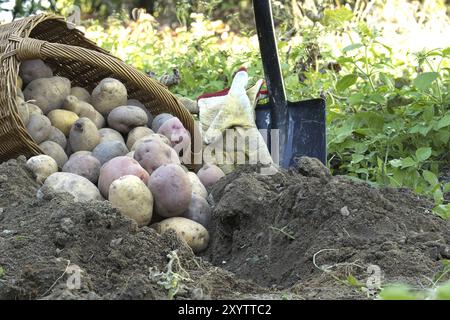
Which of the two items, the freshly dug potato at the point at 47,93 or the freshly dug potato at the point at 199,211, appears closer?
the freshly dug potato at the point at 199,211

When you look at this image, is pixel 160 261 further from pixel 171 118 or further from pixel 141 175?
pixel 171 118

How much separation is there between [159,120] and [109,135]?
0.32 meters

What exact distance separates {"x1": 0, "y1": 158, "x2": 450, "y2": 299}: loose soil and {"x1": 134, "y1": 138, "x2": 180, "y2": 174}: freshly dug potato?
0.32 m

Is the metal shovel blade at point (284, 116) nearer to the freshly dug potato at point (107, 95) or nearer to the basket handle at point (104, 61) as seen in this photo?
the basket handle at point (104, 61)

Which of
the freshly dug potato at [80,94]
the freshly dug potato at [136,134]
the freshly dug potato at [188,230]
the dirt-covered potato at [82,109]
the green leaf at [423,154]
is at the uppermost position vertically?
the freshly dug potato at [80,94]

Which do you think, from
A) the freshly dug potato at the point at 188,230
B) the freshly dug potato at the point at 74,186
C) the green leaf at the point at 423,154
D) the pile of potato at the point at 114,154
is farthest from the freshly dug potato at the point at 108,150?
the green leaf at the point at 423,154

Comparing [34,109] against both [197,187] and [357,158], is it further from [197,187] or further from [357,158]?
[357,158]

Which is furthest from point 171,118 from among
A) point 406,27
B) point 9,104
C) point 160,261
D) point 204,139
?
point 406,27

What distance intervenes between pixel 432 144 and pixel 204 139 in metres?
1.19

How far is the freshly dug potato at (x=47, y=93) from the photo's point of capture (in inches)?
155

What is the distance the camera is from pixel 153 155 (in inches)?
133

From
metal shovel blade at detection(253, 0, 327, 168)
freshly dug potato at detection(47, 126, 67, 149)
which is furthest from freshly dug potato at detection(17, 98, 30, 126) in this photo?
metal shovel blade at detection(253, 0, 327, 168)

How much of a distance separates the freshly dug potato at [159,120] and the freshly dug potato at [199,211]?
847 mm
